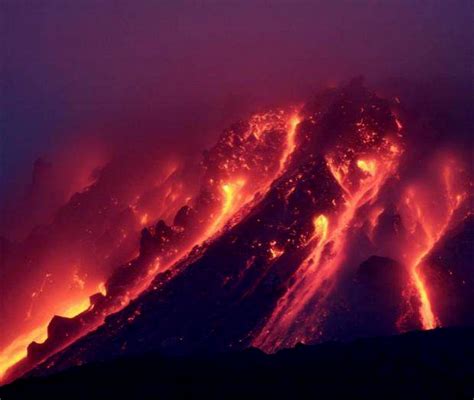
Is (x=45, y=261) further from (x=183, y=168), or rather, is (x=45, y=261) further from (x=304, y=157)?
(x=304, y=157)

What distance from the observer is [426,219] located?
44812 millimetres

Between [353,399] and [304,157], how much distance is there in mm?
37967

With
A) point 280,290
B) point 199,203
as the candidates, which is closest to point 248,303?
point 280,290

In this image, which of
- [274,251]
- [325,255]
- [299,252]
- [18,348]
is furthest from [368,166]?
[18,348]

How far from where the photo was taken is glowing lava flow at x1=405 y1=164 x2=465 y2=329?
1463 inches

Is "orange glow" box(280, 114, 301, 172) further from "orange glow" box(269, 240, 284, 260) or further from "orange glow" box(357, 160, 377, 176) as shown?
"orange glow" box(269, 240, 284, 260)

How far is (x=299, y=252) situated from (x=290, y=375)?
79.1 ft

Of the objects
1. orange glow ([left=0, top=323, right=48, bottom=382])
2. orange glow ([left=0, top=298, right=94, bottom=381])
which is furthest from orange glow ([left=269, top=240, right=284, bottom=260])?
orange glow ([left=0, top=323, right=48, bottom=382])

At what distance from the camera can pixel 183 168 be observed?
6303 centimetres

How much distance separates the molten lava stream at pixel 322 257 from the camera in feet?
112

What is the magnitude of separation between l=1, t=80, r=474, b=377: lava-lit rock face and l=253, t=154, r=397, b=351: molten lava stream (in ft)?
0.38

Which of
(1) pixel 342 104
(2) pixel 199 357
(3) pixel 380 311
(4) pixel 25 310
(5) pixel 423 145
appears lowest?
(3) pixel 380 311

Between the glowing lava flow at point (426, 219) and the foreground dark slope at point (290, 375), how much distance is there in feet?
56.5

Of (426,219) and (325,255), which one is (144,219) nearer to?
(325,255)
